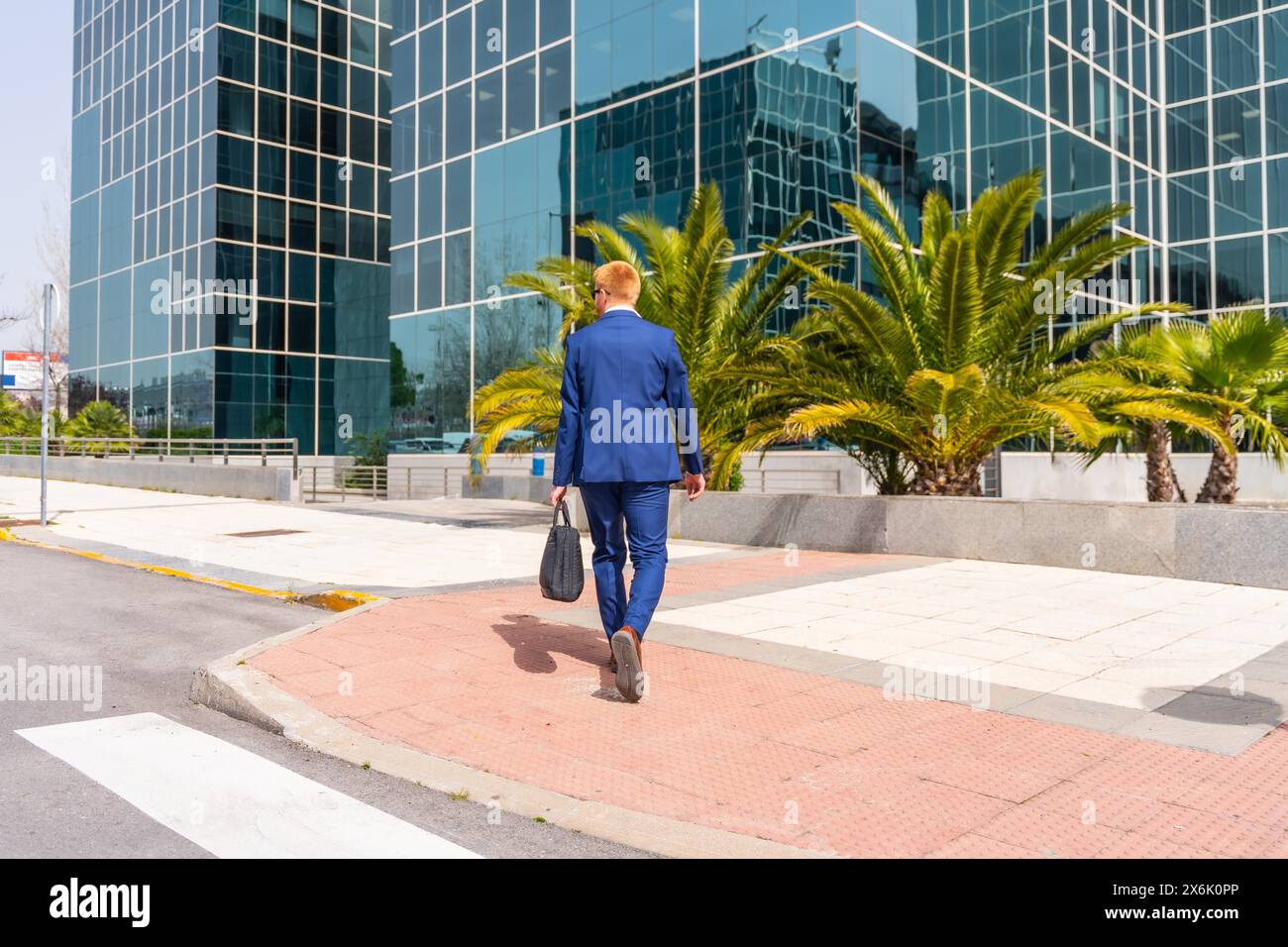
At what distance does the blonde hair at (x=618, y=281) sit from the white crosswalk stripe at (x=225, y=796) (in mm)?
2680

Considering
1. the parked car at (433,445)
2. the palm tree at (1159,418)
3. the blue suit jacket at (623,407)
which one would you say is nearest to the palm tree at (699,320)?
the palm tree at (1159,418)

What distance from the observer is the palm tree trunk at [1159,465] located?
42.8 feet

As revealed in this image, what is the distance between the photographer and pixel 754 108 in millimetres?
22641

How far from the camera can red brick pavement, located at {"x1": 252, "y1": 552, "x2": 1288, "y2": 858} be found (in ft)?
11.0

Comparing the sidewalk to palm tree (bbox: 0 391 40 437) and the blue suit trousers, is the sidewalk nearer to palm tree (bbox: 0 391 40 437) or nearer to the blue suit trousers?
the blue suit trousers

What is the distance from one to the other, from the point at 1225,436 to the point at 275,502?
56.8 feet

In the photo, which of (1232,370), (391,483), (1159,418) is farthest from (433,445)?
(1159,418)

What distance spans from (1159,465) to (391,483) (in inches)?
962

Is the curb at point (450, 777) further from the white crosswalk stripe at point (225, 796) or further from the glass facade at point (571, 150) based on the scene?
the glass facade at point (571, 150)

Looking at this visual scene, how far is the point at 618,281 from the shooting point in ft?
17.1
